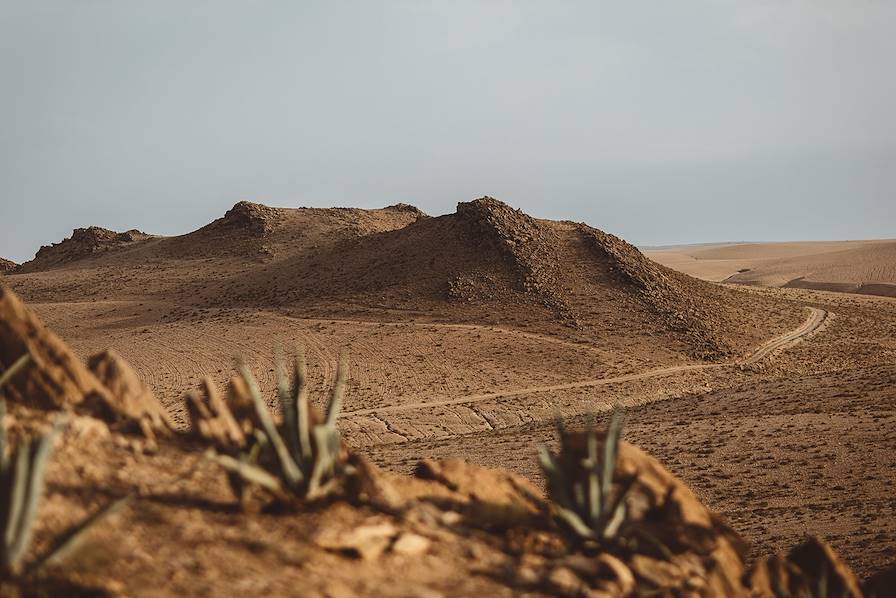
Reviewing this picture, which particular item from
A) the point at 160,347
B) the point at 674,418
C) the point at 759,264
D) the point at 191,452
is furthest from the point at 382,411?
the point at 759,264

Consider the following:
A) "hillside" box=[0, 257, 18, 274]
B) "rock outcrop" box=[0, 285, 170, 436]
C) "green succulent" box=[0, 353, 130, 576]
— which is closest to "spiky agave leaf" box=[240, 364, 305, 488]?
"rock outcrop" box=[0, 285, 170, 436]

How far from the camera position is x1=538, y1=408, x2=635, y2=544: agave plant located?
5.94 m

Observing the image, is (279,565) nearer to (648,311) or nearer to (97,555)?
(97,555)

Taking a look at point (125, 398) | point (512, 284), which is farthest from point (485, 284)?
point (125, 398)

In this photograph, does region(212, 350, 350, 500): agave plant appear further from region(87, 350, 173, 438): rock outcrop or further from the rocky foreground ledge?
region(87, 350, 173, 438): rock outcrop

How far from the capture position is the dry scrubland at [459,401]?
208 inches

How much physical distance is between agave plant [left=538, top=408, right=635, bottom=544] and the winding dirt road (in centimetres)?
1815

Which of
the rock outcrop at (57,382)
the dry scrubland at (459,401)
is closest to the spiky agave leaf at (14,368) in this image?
the rock outcrop at (57,382)

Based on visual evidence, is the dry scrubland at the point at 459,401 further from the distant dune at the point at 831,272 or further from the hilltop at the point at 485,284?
the distant dune at the point at 831,272

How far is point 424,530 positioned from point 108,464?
2316 mm

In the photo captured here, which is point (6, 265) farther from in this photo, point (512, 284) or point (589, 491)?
point (589, 491)

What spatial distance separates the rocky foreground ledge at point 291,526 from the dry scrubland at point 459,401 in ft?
0.07

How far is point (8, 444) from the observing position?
590cm

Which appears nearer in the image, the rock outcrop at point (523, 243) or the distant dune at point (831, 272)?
the rock outcrop at point (523, 243)
